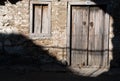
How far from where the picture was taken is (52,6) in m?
15.2

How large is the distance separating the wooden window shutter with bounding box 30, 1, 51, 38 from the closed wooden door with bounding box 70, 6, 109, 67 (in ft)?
2.83

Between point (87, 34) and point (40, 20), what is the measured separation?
1.70 m

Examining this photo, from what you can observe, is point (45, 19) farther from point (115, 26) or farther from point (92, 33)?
point (115, 26)

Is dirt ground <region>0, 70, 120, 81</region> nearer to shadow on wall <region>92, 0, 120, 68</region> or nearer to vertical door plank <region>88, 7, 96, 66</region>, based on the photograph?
shadow on wall <region>92, 0, 120, 68</region>

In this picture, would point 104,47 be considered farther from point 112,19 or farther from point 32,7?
point 32,7

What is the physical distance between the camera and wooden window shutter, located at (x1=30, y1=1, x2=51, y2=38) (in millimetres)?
15242

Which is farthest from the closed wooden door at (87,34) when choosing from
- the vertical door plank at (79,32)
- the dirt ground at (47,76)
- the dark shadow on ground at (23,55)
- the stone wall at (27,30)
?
the dirt ground at (47,76)

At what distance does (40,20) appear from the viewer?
1532 centimetres

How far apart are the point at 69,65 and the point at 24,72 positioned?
1.71 m

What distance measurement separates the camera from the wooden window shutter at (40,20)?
15.2m

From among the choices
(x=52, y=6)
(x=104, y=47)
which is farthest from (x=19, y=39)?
(x=104, y=47)

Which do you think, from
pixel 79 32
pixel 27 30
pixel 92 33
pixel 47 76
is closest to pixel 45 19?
pixel 27 30

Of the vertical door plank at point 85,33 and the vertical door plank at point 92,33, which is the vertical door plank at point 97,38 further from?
the vertical door plank at point 85,33

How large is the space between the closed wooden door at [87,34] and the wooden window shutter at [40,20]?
34.0 inches
